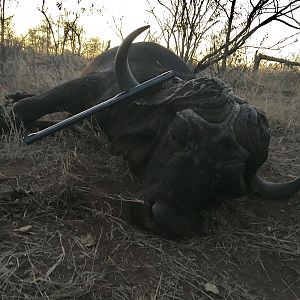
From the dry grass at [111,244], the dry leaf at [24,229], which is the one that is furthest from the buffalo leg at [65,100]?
the dry leaf at [24,229]

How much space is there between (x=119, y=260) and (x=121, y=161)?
47.0 inches

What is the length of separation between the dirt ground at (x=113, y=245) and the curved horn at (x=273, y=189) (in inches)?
9.8

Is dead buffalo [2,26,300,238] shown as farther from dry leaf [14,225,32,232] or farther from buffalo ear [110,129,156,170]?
dry leaf [14,225,32,232]

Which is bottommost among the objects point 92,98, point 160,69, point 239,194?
point 239,194

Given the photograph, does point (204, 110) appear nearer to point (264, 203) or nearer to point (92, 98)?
point (264, 203)

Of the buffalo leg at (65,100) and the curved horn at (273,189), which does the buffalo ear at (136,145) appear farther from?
the buffalo leg at (65,100)

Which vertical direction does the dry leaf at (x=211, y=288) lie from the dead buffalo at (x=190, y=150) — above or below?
below

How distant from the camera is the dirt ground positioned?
2.11 meters

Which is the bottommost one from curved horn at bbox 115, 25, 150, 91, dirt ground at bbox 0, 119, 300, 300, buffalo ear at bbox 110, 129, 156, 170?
dirt ground at bbox 0, 119, 300, 300

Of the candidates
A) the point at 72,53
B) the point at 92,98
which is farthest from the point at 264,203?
the point at 72,53

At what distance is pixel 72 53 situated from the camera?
8656 millimetres

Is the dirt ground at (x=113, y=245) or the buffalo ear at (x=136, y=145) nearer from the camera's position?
the dirt ground at (x=113, y=245)

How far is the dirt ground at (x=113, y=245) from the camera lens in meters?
2.11

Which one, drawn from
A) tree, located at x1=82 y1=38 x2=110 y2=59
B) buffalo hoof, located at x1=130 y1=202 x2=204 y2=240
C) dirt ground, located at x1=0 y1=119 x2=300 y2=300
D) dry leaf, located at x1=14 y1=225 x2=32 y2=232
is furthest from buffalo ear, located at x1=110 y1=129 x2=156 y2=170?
tree, located at x1=82 y1=38 x2=110 y2=59
